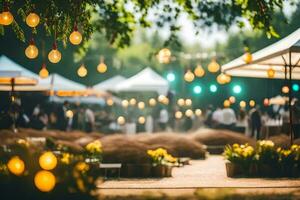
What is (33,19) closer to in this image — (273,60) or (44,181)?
(44,181)

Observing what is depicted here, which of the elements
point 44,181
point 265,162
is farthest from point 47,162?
point 265,162

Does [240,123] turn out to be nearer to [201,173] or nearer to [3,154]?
[201,173]

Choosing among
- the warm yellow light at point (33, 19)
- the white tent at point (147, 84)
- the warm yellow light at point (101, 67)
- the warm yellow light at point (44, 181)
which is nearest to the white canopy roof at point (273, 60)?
the warm yellow light at point (101, 67)

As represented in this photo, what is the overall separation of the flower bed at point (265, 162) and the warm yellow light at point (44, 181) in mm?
6741

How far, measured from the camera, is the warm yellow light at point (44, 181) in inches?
290

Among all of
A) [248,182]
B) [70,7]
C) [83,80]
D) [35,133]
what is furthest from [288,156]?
[83,80]

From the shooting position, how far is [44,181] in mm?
7375

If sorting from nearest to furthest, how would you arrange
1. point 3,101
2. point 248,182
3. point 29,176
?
point 29,176, point 248,182, point 3,101

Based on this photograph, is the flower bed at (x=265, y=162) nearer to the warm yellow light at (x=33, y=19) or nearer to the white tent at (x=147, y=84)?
the warm yellow light at (x=33, y=19)

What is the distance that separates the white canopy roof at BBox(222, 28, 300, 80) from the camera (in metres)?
13.4

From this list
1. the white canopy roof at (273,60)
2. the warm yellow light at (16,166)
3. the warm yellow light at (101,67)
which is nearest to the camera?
the warm yellow light at (16,166)

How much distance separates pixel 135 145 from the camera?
14406mm

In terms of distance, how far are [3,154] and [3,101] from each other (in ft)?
84.4

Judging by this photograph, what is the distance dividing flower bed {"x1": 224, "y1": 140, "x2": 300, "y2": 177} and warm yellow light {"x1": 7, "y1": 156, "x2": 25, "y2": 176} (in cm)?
673
